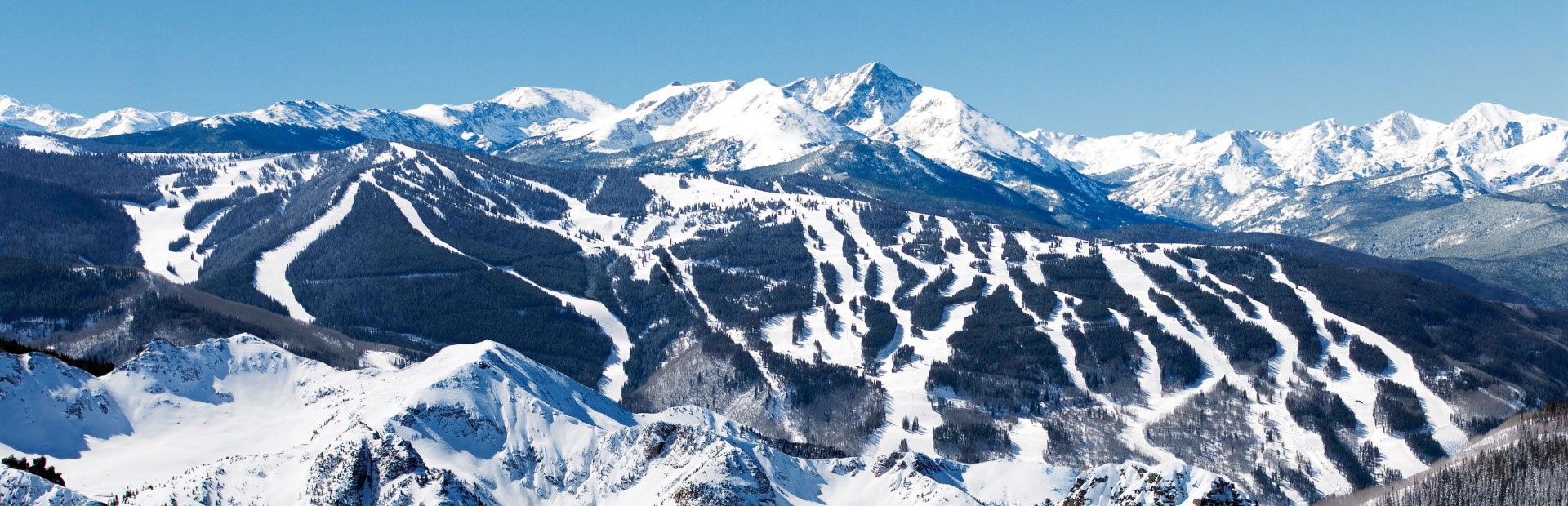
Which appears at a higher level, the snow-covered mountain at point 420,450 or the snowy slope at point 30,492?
the snowy slope at point 30,492

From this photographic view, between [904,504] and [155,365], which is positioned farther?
[155,365]

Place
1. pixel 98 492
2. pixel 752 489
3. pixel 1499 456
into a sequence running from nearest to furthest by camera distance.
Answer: pixel 98 492
pixel 752 489
pixel 1499 456

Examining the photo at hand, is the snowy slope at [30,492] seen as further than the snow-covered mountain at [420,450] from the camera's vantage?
No

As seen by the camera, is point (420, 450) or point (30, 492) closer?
point (30, 492)

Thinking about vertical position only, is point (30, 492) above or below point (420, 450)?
above

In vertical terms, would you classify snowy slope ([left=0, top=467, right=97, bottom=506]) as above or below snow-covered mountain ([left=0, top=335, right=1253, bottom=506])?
above

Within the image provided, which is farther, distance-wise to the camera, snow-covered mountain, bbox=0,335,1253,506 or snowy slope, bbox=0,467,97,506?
snow-covered mountain, bbox=0,335,1253,506

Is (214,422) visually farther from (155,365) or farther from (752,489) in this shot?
(752,489)

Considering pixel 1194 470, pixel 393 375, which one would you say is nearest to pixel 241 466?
pixel 393 375
